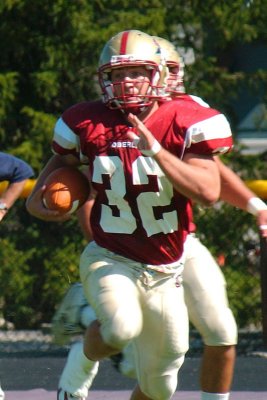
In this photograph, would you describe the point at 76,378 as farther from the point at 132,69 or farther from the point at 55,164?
the point at 132,69

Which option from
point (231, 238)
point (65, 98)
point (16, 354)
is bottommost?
point (16, 354)

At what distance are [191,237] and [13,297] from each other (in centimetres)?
303

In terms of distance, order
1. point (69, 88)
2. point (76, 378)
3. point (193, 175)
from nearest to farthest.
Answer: point (193, 175), point (76, 378), point (69, 88)

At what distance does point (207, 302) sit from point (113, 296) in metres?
0.47

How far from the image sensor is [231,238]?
25.3 ft

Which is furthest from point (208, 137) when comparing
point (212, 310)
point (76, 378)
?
point (76, 378)

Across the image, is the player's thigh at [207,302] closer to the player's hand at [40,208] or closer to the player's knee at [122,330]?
the player's knee at [122,330]

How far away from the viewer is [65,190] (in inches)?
188

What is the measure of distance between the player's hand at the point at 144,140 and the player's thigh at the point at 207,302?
70cm

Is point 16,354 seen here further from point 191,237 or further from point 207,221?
point 191,237

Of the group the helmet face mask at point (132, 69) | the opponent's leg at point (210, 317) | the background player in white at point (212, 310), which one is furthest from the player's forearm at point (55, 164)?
the opponent's leg at point (210, 317)

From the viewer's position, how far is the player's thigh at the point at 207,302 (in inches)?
191

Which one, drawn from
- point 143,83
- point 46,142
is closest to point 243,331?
point 46,142

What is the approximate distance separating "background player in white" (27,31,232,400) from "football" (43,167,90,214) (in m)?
0.06
